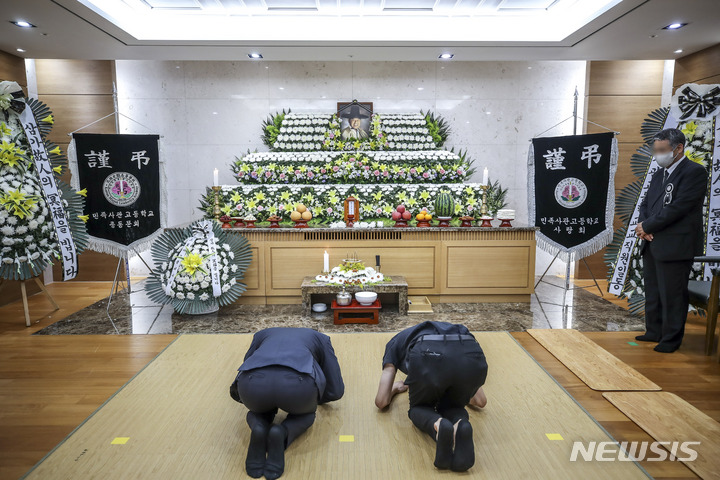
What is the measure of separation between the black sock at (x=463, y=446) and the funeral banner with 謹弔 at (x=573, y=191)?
12.7 feet

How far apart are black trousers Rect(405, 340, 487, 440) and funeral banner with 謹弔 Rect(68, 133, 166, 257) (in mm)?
4184

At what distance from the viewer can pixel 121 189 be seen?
5.12 metres

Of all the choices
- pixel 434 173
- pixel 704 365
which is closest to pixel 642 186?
pixel 704 365

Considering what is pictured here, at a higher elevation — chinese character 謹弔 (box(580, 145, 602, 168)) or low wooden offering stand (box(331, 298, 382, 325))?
chinese character 謹弔 (box(580, 145, 602, 168))

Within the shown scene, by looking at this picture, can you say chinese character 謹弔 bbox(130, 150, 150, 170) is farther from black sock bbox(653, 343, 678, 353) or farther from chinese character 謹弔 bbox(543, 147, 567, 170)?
black sock bbox(653, 343, 678, 353)

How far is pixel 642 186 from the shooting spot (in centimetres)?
458

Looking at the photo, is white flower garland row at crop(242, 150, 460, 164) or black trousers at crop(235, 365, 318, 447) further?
white flower garland row at crop(242, 150, 460, 164)

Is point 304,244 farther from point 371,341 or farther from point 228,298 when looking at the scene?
point 371,341

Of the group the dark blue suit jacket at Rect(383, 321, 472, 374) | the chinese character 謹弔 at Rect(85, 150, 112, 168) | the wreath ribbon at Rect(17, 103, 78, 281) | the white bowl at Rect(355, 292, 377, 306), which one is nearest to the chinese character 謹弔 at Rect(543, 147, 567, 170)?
the white bowl at Rect(355, 292, 377, 306)

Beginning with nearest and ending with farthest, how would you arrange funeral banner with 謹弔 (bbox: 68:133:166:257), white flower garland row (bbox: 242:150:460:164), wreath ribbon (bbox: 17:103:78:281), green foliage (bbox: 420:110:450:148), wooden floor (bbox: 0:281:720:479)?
wooden floor (bbox: 0:281:720:479)
wreath ribbon (bbox: 17:103:78:281)
funeral banner with 謹弔 (bbox: 68:133:166:257)
white flower garland row (bbox: 242:150:460:164)
green foliage (bbox: 420:110:450:148)

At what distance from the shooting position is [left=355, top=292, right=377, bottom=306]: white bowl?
4496 millimetres

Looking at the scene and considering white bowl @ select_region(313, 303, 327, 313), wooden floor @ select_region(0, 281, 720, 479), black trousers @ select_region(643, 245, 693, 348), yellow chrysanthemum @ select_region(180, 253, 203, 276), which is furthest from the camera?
white bowl @ select_region(313, 303, 327, 313)

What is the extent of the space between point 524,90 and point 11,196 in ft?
20.7

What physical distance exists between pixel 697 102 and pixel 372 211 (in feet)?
11.4
